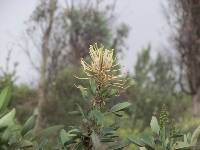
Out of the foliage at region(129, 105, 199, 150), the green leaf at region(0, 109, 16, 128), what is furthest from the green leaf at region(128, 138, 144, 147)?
the green leaf at region(0, 109, 16, 128)

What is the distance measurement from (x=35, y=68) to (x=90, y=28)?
20.6 feet

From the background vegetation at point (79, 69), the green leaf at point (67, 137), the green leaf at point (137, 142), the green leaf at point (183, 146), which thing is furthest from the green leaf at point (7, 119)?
the background vegetation at point (79, 69)

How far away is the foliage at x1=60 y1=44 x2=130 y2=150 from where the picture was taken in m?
2.69

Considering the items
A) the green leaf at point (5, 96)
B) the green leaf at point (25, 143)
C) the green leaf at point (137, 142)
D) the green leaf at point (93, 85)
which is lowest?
the green leaf at point (137, 142)

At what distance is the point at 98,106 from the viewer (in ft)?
9.27

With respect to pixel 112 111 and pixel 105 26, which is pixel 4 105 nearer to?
pixel 112 111

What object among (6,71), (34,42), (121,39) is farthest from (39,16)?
(121,39)

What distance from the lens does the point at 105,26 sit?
27266 millimetres

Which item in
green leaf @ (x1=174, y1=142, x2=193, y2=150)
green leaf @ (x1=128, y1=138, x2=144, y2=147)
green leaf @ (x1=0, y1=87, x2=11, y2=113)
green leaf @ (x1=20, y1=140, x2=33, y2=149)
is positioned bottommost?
green leaf @ (x1=174, y1=142, x2=193, y2=150)

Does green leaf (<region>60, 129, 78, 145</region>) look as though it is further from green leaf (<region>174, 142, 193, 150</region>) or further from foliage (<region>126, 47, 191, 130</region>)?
foliage (<region>126, 47, 191, 130</region>)

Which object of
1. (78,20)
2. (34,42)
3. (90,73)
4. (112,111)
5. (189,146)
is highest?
(78,20)

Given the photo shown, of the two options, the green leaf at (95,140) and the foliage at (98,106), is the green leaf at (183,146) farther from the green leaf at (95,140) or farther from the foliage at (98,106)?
the green leaf at (95,140)

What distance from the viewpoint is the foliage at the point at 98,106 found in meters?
2.69

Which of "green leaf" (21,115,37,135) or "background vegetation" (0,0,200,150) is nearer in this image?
"green leaf" (21,115,37,135)
